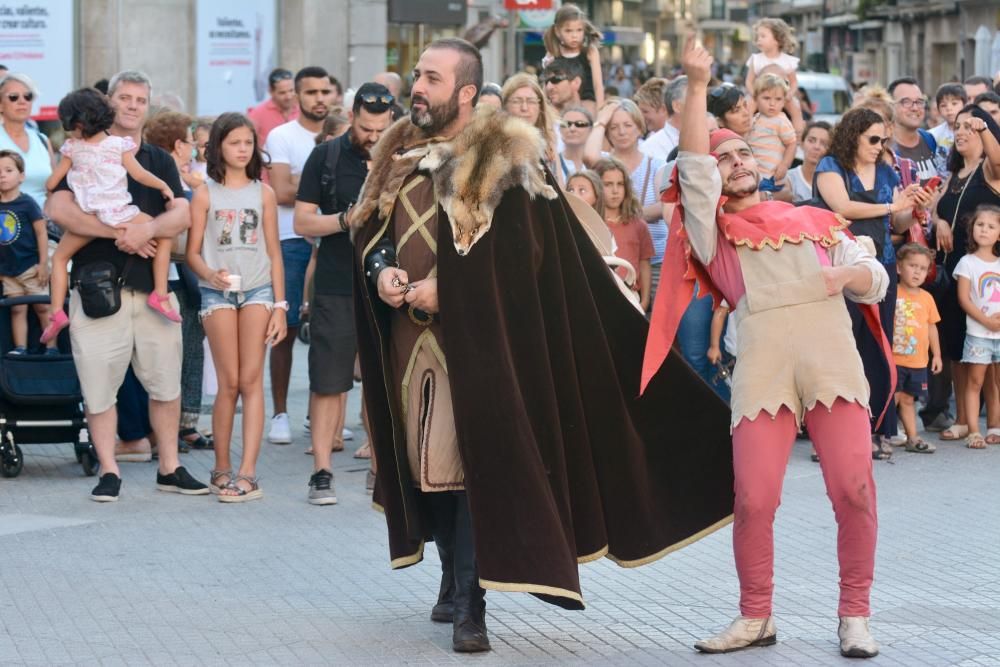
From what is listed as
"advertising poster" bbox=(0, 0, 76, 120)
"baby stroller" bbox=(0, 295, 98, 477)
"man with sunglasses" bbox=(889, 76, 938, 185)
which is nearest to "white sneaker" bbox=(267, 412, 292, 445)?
"baby stroller" bbox=(0, 295, 98, 477)

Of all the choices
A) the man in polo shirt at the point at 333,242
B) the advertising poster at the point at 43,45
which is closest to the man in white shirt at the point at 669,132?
the man in polo shirt at the point at 333,242

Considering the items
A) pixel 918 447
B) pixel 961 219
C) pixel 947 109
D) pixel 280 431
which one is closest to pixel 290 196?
pixel 280 431

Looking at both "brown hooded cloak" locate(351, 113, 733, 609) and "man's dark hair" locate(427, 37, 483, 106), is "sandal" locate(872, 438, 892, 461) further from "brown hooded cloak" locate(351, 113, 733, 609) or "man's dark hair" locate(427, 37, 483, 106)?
"man's dark hair" locate(427, 37, 483, 106)

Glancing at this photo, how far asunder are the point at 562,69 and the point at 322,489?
4501 millimetres

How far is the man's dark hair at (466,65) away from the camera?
6.09m

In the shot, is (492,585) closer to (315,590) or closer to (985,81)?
(315,590)

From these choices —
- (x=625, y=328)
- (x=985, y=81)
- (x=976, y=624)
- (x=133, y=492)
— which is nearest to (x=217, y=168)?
(x=133, y=492)

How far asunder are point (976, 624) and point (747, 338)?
1504 mm

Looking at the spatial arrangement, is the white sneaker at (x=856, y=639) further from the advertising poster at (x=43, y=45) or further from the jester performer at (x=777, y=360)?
the advertising poster at (x=43, y=45)

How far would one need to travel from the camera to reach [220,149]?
29.7ft

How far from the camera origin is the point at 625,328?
20.5 feet

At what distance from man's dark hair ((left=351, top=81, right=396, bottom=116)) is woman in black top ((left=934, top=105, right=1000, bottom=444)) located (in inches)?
164

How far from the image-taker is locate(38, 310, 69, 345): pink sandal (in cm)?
904

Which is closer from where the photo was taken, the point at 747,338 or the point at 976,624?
the point at 747,338
